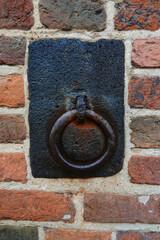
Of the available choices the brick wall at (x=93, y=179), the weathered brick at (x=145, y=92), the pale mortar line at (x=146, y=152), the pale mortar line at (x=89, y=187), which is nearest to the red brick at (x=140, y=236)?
the brick wall at (x=93, y=179)

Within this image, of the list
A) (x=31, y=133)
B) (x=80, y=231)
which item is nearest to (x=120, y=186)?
(x=80, y=231)

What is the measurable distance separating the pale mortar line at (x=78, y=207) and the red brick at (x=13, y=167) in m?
0.14

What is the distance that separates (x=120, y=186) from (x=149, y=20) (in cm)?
41

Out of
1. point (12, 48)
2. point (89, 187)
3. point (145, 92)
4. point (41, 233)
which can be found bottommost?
point (41, 233)

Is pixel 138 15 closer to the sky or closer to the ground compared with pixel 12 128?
closer to the sky

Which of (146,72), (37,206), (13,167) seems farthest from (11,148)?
(146,72)

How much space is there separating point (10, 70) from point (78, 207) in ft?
1.28

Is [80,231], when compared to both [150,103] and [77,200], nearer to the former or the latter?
[77,200]

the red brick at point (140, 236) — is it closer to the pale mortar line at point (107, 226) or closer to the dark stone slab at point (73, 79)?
the pale mortar line at point (107, 226)

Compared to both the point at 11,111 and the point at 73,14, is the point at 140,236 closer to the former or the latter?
the point at 11,111

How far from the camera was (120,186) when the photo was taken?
1.61ft

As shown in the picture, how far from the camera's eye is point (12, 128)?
0.49 metres

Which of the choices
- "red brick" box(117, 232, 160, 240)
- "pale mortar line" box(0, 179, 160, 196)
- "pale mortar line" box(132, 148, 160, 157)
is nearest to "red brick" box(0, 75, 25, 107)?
"pale mortar line" box(0, 179, 160, 196)

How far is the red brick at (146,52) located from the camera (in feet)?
1.50
